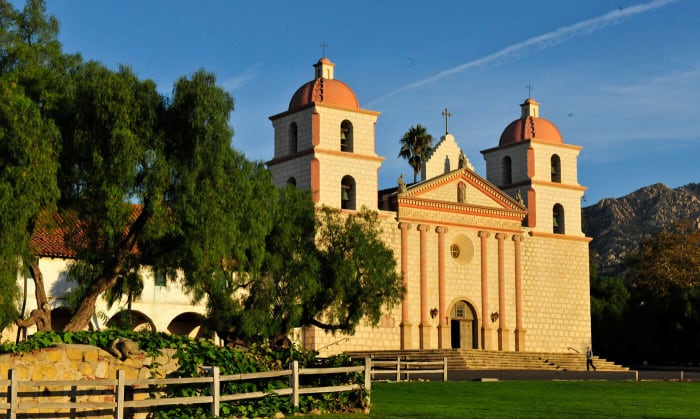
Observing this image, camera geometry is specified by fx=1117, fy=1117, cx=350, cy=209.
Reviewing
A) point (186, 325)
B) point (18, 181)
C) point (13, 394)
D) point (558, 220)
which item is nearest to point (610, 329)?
point (558, 220)

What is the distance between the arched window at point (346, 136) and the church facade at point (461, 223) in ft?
0.16

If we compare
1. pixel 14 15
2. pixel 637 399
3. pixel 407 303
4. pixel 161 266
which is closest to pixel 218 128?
pixel 161 266

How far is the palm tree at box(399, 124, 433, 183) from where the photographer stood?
2813 inches

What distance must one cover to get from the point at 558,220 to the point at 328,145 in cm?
1678

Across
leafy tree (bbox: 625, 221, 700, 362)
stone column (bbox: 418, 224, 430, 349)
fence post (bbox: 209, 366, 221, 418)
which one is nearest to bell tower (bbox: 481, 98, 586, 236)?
stone column (bbox: 418, 224, 430, 349)

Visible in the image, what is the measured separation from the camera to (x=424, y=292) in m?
56.5

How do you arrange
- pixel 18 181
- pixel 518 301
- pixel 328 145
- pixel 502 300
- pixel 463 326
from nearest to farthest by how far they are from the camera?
pixel 18 181 < pixel 328 145 < pixel 463 326 < pixel 502 300 < pixel 518 301

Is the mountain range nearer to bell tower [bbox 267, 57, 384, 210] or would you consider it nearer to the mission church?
the mission church

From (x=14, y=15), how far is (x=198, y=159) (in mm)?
6715

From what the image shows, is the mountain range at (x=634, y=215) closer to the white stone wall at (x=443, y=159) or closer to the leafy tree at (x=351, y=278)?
the white stone wall at (x=443, y=159)

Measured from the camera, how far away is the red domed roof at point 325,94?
55031 millimetres

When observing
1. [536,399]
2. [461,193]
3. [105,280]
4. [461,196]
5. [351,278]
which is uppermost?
[461,193]

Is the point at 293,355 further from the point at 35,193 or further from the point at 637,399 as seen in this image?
the point at 637,399

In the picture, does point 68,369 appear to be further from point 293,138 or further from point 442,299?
point 442,299
